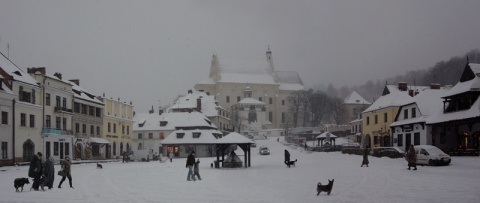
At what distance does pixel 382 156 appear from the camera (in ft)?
141

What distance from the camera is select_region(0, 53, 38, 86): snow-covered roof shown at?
4241 centimetres

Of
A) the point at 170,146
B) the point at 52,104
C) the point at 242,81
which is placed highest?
the point at 242,81

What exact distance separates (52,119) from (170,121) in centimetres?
3142

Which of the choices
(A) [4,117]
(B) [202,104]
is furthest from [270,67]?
(A) [4,117]

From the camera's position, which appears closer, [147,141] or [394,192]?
[394,192]

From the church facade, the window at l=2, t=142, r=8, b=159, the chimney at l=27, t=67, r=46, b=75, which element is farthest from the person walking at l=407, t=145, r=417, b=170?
the church facade

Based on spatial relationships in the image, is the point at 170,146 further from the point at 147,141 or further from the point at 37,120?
the point at 37,120

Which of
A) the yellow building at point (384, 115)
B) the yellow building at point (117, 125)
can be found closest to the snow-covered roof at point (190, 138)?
the yellow building at point (117, 125)

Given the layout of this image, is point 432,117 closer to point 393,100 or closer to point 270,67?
point 393,100

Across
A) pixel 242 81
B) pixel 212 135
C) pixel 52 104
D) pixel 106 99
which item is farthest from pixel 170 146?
pixel 242 81

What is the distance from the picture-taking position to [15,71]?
4347 centimetres

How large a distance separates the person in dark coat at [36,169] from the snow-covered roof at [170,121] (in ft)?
190

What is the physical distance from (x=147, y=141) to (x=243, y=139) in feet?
154

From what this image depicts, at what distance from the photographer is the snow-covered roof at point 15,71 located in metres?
42.4
